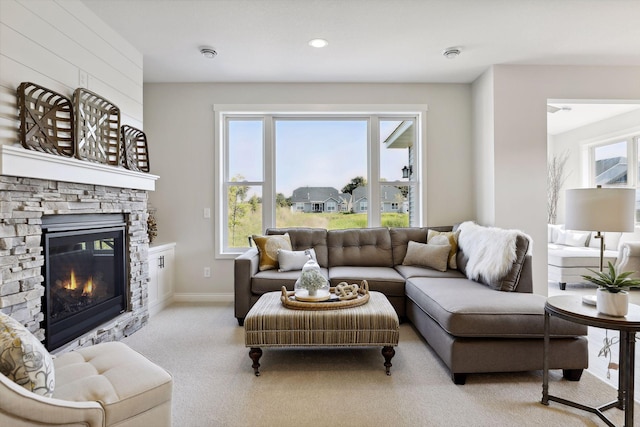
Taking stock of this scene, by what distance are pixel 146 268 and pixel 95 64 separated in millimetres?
1835

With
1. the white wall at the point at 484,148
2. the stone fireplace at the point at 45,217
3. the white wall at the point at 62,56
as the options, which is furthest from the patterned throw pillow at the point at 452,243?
the white wall at the point at 62,56

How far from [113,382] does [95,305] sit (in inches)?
61.8

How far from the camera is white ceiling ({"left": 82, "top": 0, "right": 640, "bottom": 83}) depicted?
2.54 meters

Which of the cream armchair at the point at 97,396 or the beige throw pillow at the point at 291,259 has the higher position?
the beige throw pillow at the point at 291,259

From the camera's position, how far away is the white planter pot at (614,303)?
1.63 meters

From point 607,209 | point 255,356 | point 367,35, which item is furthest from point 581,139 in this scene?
point 255,356

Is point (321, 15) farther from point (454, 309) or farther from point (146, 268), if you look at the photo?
point (146, 268)

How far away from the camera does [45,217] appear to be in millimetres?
2146

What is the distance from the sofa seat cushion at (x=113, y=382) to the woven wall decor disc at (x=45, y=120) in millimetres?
1282

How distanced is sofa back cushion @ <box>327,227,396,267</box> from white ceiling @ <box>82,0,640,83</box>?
1807 millimetres

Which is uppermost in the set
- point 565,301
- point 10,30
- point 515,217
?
point 10,30

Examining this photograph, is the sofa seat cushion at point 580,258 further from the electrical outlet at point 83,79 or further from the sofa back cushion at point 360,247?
the electrical outlet at point 83,79

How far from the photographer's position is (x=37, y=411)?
1.12 meters

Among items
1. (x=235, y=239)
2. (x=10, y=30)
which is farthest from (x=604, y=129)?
(x=10, y=30)
